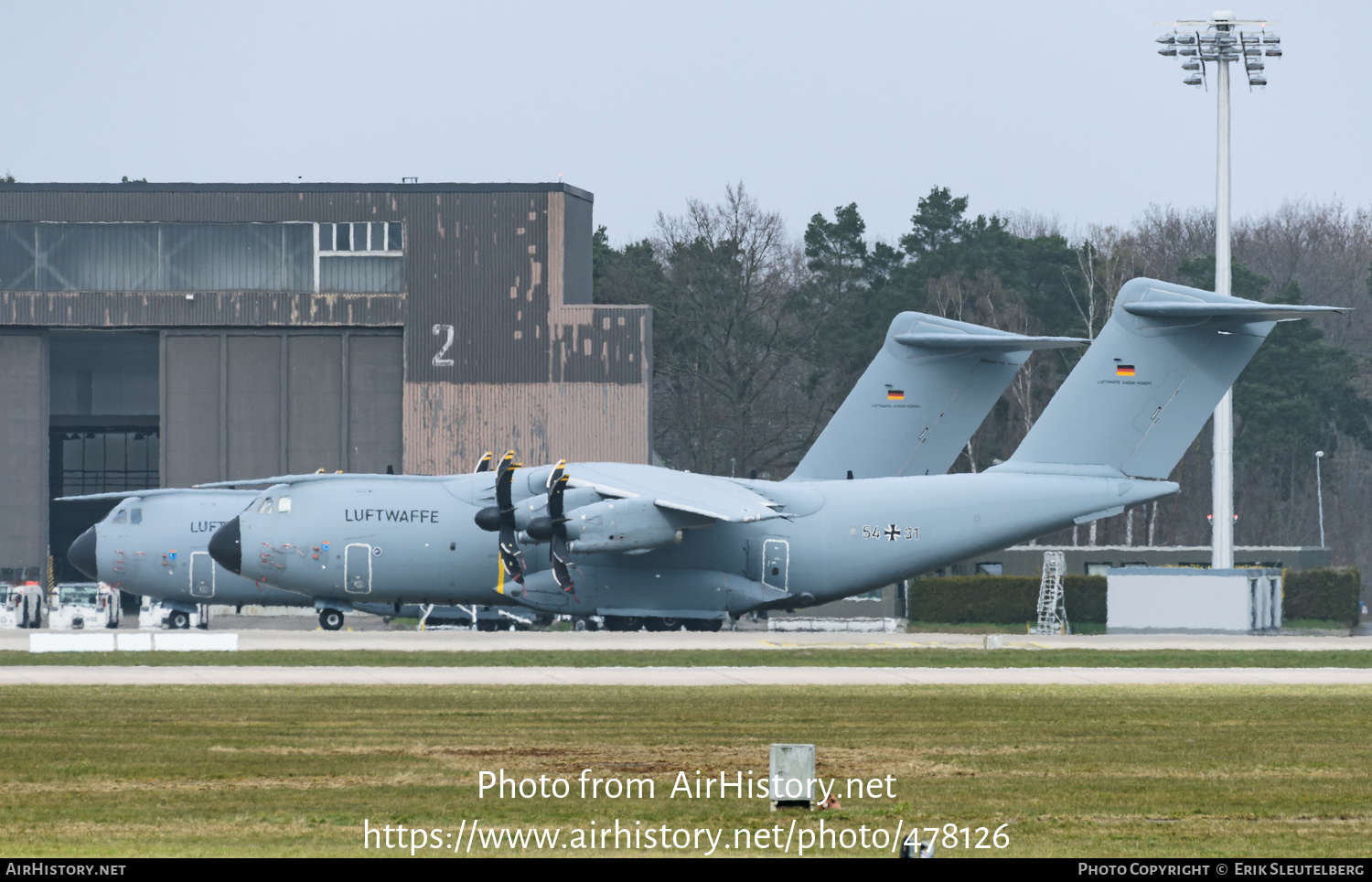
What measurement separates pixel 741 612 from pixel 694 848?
2307cm

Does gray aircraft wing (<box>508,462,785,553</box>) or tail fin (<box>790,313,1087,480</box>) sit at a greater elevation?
tail fin (<box>790,313,1087,480</box>)

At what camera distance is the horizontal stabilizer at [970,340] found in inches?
1398

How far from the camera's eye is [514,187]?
48.3 metres

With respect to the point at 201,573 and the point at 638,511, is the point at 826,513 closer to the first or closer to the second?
the point at 638,511

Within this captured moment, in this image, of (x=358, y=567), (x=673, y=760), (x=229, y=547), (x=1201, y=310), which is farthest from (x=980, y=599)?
(x=673, y=760)

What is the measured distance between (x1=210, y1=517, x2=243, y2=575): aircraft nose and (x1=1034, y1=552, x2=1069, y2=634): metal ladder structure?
23189 millimetres

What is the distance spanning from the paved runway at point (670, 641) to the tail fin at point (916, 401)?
4.06 metres

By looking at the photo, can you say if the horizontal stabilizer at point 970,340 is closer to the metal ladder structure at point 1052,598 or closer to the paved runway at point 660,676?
the paved runway at point 660,676

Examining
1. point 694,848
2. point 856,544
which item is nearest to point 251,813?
point 694,848

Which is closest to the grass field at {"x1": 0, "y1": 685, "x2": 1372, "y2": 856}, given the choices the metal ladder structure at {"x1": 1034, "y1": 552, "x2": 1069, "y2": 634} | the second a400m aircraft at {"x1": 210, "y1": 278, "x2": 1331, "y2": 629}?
the second a400m aircraft at {"x1": 210, "y1": 278, "x2": 1331, "y2": 629}

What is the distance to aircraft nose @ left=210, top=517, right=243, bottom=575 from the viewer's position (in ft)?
111

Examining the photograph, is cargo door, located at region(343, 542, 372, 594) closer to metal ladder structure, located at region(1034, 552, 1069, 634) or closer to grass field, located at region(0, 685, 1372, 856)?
grass field, located at region(0, 685, 1372, 856)

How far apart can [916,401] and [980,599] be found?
13.9 m
